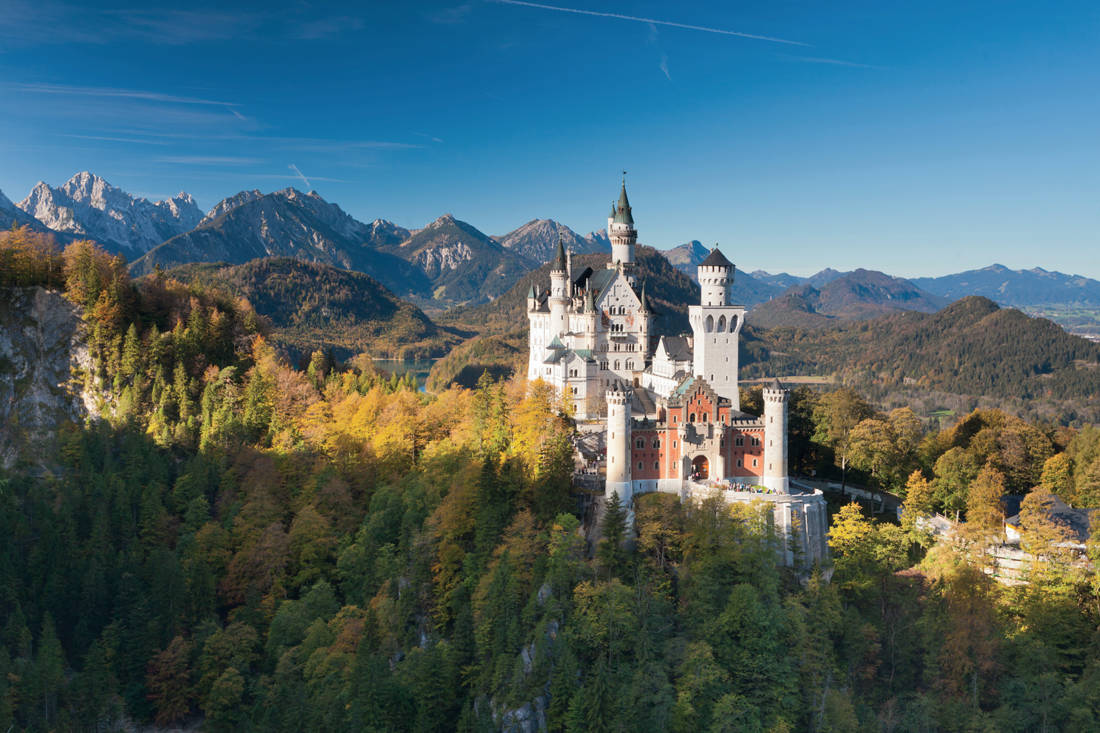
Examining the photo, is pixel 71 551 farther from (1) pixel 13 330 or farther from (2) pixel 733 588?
(2) pixel 733 588

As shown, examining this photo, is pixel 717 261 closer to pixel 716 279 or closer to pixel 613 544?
pixel 716 279

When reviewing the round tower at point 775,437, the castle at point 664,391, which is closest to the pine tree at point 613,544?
the castle at point 664,391

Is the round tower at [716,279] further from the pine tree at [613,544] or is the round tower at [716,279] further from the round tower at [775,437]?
the pine tree at [613,544]

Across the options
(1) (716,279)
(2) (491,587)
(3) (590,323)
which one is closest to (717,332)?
(1) (716,279)

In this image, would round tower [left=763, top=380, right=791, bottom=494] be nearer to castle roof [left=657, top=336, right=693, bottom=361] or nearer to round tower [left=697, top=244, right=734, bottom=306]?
round tower [left=697, top=244, right=734, bottom=306]

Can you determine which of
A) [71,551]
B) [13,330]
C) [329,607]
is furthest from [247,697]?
[13,330]

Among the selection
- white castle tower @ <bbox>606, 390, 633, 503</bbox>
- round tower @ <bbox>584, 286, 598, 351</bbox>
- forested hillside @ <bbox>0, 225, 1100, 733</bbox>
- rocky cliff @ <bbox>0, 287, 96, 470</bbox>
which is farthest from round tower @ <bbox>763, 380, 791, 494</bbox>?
rocky cliff @ <bbox>0, 287, 96, 470</bbox>
